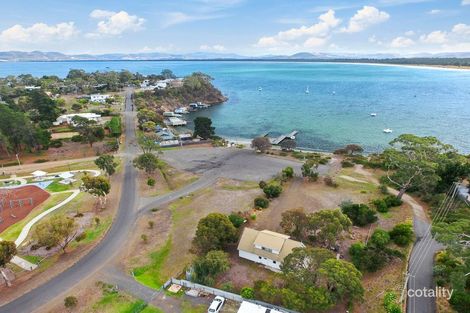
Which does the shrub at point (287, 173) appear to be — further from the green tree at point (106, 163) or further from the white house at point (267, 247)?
the green tree at point (106, 163)

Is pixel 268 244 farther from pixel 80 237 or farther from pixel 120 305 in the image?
pixel 80 237

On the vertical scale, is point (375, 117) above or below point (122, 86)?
below

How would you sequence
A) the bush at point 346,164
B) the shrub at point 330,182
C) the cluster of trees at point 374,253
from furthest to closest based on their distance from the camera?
the bush at point 346,164 < the shrub at point 330,182 < the cluster of trees at point 374,253

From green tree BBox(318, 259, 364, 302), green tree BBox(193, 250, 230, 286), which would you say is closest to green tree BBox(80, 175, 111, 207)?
green tree BBox(193, 250, 230, 286)

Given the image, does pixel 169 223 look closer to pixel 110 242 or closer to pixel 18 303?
pixel 110 242

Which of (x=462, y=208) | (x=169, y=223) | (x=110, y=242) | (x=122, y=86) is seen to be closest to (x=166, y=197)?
(x=169, y=223)

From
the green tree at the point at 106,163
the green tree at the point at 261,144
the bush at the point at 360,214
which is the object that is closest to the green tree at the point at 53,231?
the green tree at the point at 106,163

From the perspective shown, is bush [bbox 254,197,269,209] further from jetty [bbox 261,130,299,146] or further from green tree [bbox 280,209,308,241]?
jetty [bbox 261,130,299,146]
